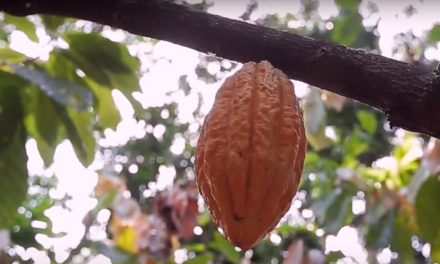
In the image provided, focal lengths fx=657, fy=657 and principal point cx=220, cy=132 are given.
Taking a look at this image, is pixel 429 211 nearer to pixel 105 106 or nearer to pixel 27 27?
pixel 105 106

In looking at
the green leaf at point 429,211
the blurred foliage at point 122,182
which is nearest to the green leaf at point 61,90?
the blurred foliage at point 122,182

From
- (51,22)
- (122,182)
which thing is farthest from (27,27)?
(122,182)

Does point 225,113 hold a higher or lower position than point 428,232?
higher

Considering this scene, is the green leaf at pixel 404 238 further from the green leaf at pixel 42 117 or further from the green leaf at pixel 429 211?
the green leaf at pixel 42 117

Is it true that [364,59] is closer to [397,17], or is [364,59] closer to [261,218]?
[261,218]

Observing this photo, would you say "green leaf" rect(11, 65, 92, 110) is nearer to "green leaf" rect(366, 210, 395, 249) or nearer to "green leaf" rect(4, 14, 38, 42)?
"green leaf" rect(4, 14, 38, 42)

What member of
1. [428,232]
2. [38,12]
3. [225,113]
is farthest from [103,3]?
[428,232]
